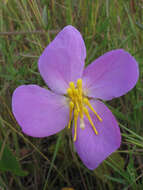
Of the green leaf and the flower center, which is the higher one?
the flower center

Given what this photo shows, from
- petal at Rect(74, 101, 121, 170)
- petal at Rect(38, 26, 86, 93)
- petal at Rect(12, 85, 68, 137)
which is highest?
petal at Rect(38, 26, 86, 93)

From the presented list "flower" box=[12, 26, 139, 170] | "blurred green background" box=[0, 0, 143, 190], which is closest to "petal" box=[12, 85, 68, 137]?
"flower" box=[12, 26, 139, 170]

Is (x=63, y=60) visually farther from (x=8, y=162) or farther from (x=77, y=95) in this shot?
(x=8, y=162)

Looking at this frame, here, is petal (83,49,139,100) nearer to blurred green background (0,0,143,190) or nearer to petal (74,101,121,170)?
petal (74,101,121,170)

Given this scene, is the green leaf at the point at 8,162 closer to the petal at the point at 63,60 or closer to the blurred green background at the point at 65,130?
the blurred green background at the point at 65,130

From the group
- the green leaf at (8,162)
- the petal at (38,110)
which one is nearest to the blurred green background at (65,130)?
the green leaf at (8,162)

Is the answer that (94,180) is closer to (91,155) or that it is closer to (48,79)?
(91,155)

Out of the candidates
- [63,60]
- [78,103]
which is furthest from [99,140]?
[63,60]

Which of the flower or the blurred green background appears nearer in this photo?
the flower

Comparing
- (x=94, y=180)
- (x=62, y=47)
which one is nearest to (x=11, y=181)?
(x=94, y=180)
